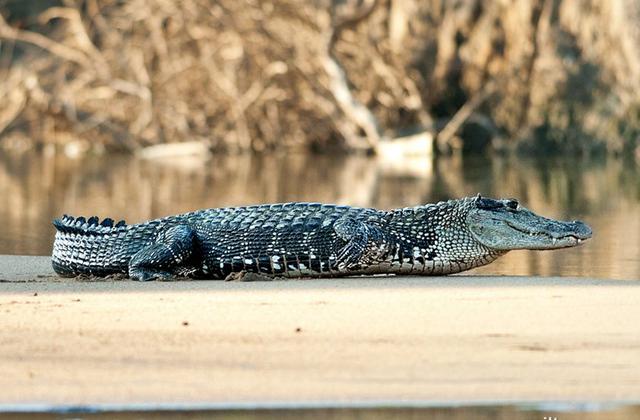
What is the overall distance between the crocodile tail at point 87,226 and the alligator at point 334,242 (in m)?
0.13

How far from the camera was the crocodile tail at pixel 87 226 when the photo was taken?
9992mm

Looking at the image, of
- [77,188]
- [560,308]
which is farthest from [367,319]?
[77,188]

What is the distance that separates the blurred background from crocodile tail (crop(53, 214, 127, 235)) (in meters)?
21.8

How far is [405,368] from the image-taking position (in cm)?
606

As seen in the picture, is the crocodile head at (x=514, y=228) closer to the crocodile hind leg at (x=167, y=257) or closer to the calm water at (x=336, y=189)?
the calm water at (x=336, y=189)

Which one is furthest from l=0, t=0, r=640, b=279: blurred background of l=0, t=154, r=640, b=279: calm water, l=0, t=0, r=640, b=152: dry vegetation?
l=0, t=154, r=640, b=279: calm water

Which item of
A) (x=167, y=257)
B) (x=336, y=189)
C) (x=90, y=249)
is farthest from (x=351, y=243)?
(x=336, y=189)

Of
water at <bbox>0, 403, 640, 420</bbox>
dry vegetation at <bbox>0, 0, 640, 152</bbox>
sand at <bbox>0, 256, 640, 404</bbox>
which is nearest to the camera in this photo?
water at <bbox>0, 403, 640, 420</bbox>

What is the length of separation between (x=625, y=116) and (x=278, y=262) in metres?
26.3

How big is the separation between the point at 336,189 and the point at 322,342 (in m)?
14.8

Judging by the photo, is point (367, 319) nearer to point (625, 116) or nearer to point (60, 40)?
point (625, 116)

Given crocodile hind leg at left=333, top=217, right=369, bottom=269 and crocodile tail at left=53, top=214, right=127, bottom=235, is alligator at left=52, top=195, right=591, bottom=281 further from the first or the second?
crocodile tail at left=53, top=214, right=127, bottom=235

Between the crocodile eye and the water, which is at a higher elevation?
the crocodile eye

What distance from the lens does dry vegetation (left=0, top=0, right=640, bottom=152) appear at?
3572 centimetres
